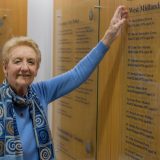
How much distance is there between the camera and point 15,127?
5.74ft

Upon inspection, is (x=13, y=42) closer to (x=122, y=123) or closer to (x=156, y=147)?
(x=122, y=123)

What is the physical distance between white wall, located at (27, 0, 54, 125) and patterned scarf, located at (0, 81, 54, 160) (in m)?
0.98

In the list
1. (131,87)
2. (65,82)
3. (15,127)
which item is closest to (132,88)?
(131,87)

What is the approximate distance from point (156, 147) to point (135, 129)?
0.54ft

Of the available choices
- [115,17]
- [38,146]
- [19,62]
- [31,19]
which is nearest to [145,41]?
[115,17]

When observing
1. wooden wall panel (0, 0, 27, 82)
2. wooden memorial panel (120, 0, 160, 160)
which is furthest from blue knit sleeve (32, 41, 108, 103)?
wooden wall panel (0, 0, 27, 82)

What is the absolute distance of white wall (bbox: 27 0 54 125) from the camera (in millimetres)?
2793

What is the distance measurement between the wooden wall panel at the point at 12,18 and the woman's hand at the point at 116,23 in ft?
3.82

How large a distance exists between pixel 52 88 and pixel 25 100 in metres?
0.20

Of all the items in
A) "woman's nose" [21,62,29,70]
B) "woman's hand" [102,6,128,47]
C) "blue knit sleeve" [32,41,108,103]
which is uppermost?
"woman's hand" [102,6,128,47]

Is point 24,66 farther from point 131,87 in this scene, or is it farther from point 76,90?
point 76,90

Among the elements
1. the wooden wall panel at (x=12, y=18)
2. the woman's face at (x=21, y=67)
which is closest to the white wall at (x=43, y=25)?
the wooden wall panel at (x=12, y=18)

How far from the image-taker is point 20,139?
5.75 feet

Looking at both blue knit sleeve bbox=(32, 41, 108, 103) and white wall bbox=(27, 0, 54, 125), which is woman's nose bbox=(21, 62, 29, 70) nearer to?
blue knit sleeve bbox=(32, 41, 108, 103)
